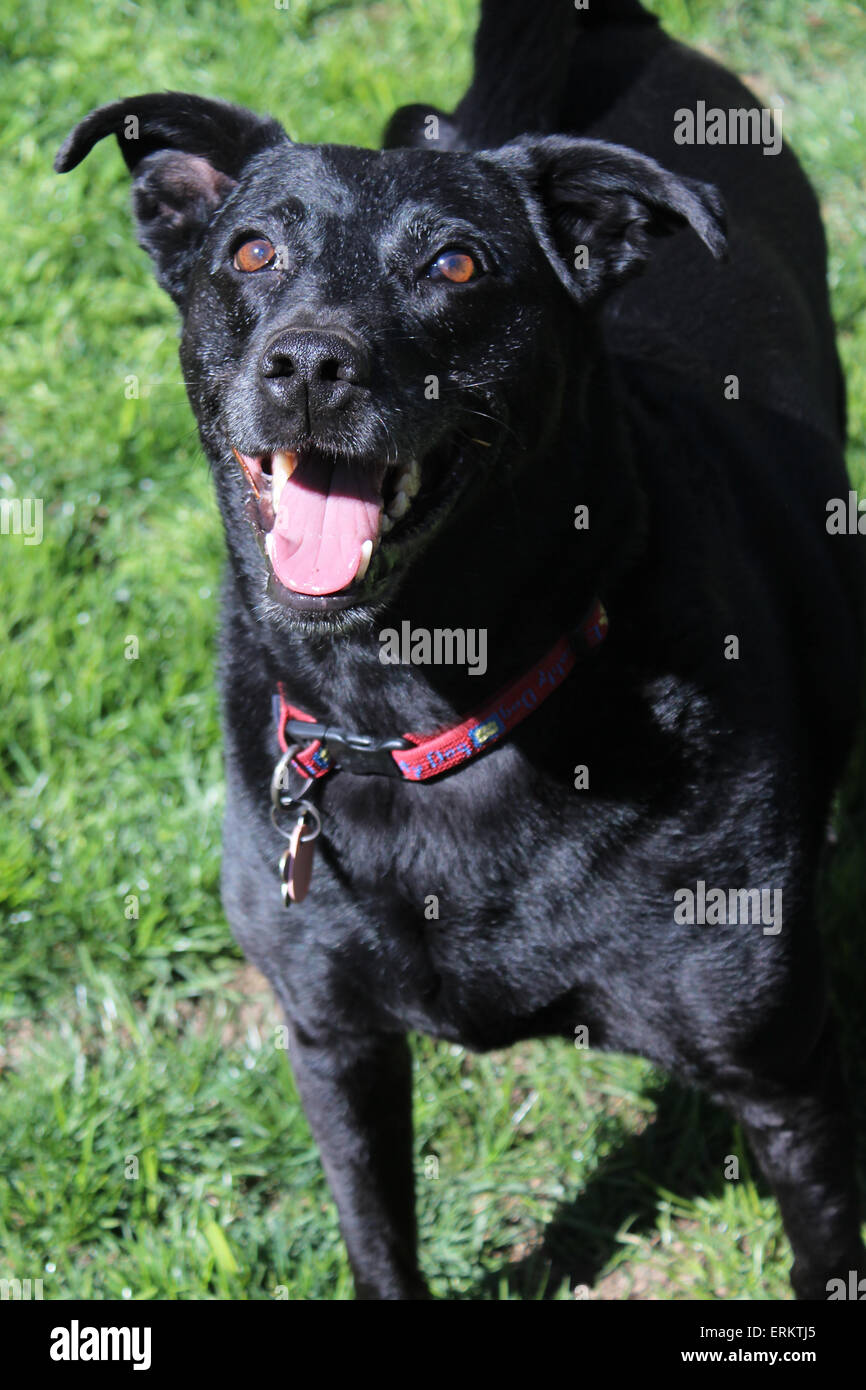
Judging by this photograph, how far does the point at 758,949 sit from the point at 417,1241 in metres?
0.94

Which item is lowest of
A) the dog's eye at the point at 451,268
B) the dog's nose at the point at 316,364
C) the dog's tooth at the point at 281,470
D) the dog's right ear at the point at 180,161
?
the dog's tooth at the point at 281,470

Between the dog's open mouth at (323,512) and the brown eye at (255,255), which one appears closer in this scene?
the dog's open mouth at (323,512)

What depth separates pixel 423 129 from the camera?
3.71 m

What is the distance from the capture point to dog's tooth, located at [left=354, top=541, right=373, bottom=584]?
2361mm

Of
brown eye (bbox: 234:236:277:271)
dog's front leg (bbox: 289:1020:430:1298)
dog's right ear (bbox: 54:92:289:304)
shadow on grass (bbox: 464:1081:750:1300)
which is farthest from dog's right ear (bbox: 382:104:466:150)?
shadow on grass (bbox: 464:1081:750:1300)

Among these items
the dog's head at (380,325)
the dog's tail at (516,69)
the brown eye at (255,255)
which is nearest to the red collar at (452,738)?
the dog's head at (380,325)

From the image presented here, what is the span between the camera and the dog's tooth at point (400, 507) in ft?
8.09

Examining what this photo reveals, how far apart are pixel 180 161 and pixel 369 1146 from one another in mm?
1775

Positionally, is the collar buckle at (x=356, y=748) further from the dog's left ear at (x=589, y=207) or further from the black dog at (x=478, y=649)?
the dog's left ear at (x=589, y=207)

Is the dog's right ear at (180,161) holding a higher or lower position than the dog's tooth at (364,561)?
higher

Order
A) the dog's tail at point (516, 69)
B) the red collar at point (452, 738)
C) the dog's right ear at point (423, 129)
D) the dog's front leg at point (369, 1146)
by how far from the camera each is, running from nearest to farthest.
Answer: the red collar at point (452, 738) → the dog's front leg at point (369, 1146) → the dog's tail at point (516, 69) → the dog's right ear at point (423, 129)

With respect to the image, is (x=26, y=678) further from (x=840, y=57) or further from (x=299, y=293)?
(x=840, y=57)

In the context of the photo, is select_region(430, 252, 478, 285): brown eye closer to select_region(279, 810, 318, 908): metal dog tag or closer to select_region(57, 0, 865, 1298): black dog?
select_region(57, 0, 865, 1298): black dog

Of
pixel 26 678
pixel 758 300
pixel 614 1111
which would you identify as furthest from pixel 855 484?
pixel 26 678
